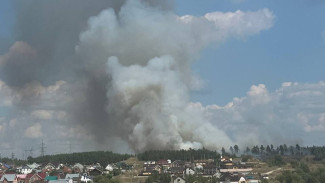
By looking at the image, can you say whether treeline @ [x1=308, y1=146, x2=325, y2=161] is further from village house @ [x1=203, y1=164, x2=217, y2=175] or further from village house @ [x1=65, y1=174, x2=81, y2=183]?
village house @ [x1=65, y1=174, x2=81, y2=183]

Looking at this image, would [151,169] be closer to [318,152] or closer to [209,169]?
[209,169]

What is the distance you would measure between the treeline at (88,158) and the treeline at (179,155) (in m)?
7.86

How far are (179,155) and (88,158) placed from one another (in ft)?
93.5

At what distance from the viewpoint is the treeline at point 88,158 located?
11032cm

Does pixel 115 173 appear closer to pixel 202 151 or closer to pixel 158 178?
pixel 158 178

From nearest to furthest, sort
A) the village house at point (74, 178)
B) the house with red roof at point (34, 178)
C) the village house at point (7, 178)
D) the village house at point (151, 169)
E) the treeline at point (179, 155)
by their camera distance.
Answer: the village house at point (74, 178) < the village house at point (7, 178) < the house with red roof at point (34, 178) < the village house at point (151, 169) < the treeline at point (179, 155)

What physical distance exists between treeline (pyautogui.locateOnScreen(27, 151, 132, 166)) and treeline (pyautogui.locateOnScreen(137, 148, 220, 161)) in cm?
786

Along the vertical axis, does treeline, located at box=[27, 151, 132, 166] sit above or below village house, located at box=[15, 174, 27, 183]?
Result: above

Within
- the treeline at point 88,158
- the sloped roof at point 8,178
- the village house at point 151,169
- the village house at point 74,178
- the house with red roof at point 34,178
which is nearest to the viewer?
the village house at point 74,178

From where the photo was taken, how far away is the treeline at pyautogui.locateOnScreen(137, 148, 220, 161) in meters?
100

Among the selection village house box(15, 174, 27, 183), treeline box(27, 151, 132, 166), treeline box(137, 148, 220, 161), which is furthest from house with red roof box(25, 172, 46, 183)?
treeline box(137, 148, 220, 161)

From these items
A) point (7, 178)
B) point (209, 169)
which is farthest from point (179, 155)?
point (7, 178)

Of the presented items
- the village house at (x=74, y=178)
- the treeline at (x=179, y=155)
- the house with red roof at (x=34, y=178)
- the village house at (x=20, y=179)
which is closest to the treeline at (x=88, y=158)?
the treeline at (x=179, y=155)

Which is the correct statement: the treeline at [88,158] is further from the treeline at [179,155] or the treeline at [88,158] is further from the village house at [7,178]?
the village house at [7,178]
